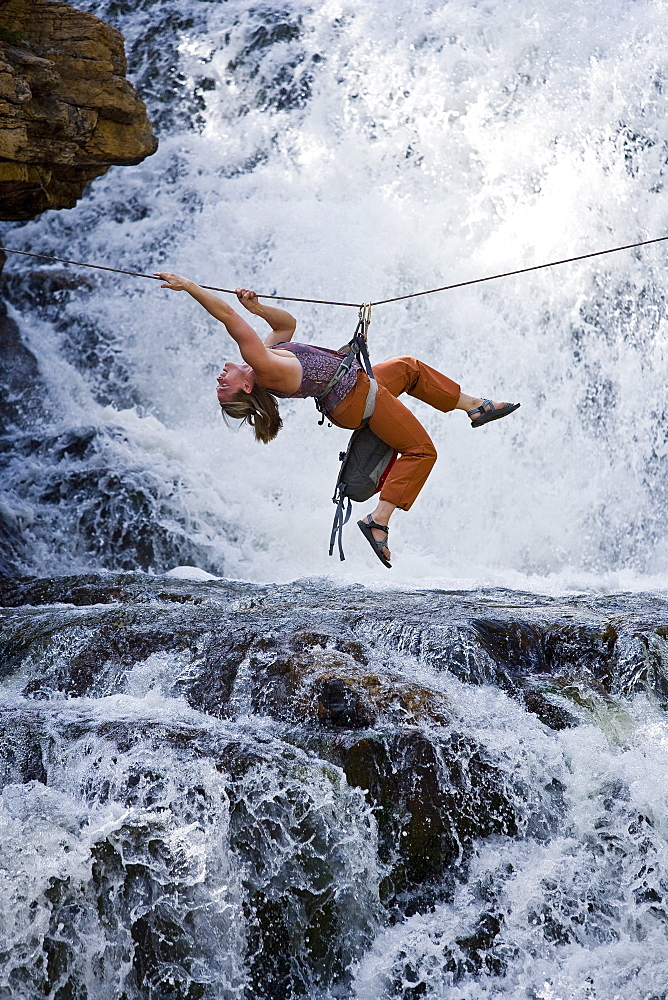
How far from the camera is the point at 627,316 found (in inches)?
451

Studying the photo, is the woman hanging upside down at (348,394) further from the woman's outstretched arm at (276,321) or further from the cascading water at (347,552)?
the cascading water at (347,552)

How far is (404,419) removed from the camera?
5848 mm

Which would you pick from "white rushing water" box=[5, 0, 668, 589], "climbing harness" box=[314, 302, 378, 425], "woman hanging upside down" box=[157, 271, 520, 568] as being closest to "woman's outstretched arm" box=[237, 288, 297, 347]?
"woman hanging upside down" box=[157, 271, 520, 568]

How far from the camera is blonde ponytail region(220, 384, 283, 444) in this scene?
5621 mm

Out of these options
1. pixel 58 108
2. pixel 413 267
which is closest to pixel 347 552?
pixel 413 267

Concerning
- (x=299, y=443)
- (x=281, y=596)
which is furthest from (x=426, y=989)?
(x=299, y=443)

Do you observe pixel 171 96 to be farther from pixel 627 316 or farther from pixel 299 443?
pixel 627 316

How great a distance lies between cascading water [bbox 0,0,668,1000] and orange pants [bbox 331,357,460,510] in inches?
32.8

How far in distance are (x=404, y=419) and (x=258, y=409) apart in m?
0.84

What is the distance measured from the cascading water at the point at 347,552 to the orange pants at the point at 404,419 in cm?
83

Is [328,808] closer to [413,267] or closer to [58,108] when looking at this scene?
[58,108]

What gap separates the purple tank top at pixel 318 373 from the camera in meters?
5.56

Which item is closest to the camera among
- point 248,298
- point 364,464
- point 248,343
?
point 248,343

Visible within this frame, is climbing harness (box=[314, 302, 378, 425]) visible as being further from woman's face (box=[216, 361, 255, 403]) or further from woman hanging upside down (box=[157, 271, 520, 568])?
woman's face (box=[216, 361, 255, 403])
